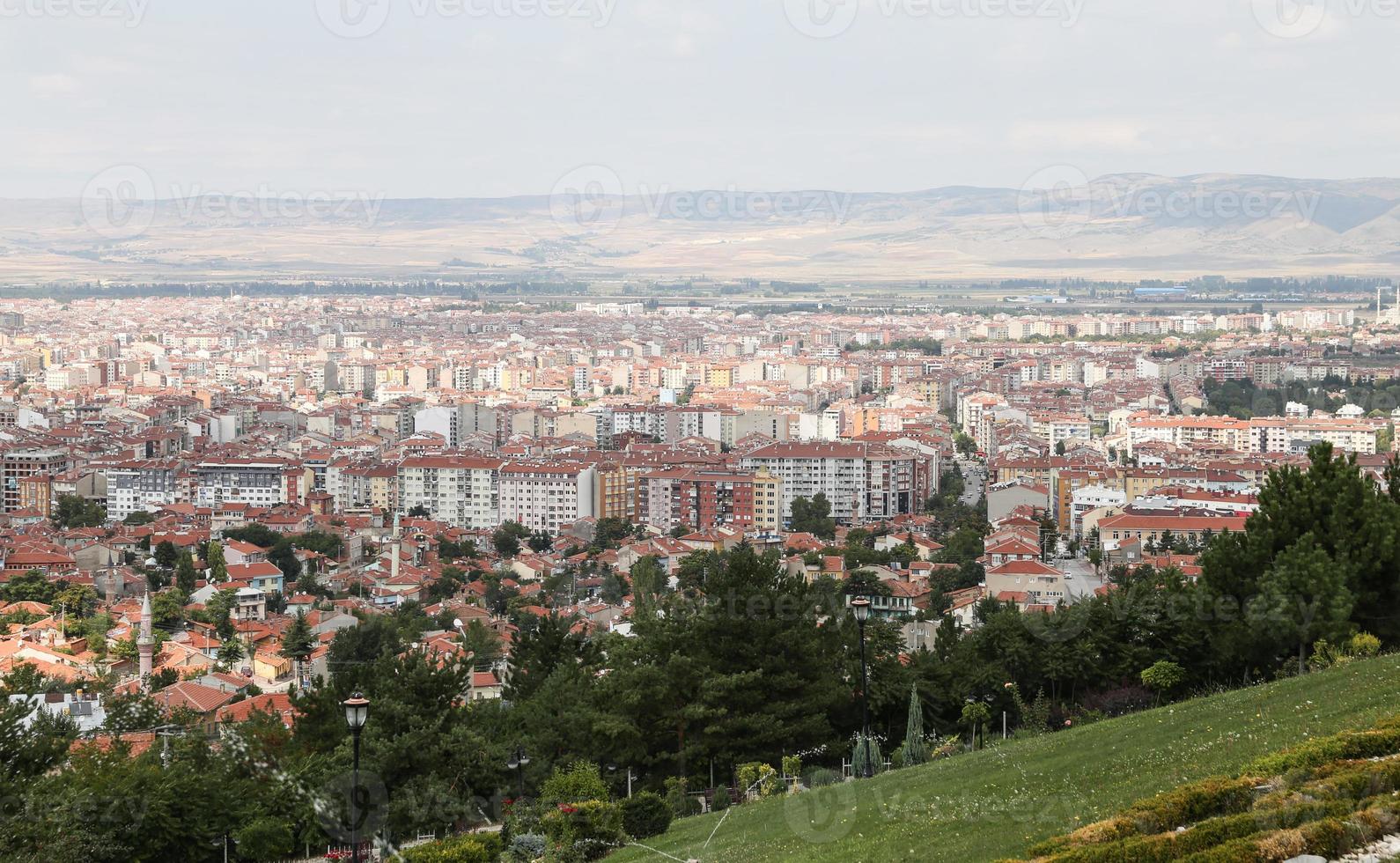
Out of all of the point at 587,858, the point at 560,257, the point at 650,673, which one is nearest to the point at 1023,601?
the point at 650,673

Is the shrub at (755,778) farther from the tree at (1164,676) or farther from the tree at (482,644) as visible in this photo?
the tree at (482,644)

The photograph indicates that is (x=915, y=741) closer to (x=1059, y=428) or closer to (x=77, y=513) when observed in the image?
(x=77, y=513)

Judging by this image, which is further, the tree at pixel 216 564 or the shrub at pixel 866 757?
the tree at pixel 216 564

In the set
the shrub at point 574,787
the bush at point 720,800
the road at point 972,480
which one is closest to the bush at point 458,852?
the shrub at point 574,787

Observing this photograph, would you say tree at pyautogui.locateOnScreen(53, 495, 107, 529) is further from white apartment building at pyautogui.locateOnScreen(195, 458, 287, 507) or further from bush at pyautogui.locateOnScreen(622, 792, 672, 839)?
bush at pyautogui.locateOnScreen(622, 792, 672, 839)

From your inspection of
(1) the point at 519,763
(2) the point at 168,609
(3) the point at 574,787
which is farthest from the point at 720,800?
(2) the point at 168,609

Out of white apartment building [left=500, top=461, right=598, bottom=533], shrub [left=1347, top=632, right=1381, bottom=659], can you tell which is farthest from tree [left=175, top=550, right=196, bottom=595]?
shrub [left=1347, top=632, right=1381, bottom=659]
